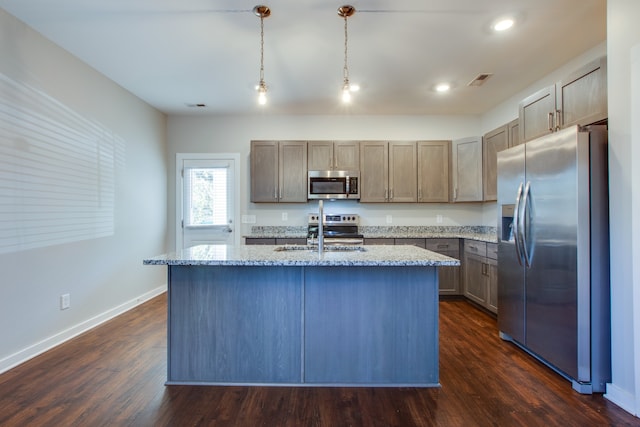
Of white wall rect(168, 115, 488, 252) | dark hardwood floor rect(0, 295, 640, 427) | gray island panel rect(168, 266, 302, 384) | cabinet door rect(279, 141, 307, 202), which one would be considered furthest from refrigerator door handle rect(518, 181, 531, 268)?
cabinet door rect(279, 141, 307, 202)

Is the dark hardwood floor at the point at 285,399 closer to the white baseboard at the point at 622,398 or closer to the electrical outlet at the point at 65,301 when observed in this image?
the white baseboard at the point at 622,398

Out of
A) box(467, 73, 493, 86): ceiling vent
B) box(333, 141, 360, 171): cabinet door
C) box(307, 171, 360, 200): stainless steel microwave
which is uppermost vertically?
box(467, 73, 493, 86): ceiling vent

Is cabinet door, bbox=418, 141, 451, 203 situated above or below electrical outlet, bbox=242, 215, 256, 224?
above

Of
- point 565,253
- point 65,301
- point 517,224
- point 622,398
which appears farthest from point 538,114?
point 65,301

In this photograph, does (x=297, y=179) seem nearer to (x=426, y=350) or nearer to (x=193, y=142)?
(x=193, y=142)

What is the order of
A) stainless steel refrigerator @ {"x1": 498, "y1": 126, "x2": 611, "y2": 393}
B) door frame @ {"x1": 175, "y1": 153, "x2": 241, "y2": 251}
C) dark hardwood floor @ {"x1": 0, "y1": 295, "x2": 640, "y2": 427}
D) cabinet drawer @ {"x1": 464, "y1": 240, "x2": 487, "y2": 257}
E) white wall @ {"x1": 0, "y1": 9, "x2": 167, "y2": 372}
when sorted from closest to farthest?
dark hardwood floor @ {"x1": 0, "y1": 295, "x2": 640, "y2": 427} → stainless steel refrigerator @ {"x1": 498, "y1": 126, "x2": 611, "y2": 393} → white wall @ {"x1": 0, "y1": 9, "x2": 167, "y2": 372} → cabinet drawer @ {"x1": 464, "y1": 240, "x2": 487, "y2": 257} → door frame @ {"x1": 175, "y1": 153, "x2": 241, "y2": 251}

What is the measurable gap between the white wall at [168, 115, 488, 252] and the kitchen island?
268 cm

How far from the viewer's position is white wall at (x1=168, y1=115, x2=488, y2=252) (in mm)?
4805

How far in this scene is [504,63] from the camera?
3.20 metres

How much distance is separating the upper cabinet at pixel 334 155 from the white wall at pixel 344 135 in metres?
0.31

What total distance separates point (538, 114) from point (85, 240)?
173 inches

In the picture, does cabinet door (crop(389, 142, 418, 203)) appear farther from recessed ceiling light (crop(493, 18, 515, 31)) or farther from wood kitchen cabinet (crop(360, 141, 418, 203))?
recessed ceiling light (crop(493, 18, 515, 31))

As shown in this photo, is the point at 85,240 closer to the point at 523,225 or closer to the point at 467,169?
the point at 523,225

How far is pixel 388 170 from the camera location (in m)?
4.54
